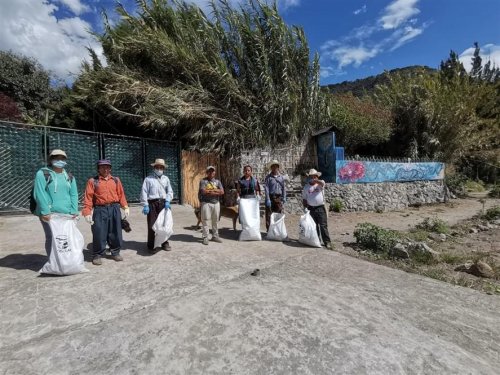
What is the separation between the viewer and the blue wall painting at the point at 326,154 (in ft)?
39.8

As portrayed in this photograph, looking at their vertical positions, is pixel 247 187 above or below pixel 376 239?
above

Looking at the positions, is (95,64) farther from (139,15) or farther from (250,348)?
(250,348)

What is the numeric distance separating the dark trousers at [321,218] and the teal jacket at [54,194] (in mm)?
4193

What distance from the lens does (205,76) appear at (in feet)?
35.1

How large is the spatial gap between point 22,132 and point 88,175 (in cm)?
187

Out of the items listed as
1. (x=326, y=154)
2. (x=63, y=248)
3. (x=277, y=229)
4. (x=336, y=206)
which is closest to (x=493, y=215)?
(x=336, y=206)

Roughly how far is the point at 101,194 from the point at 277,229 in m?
3.43

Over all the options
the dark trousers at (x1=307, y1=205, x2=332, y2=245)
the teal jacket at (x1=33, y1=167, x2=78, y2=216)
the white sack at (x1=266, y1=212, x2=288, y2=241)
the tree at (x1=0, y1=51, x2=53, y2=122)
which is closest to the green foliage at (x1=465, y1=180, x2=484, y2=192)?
the dark trousers at (x1=307, y1=205, x2=332, y2=245)

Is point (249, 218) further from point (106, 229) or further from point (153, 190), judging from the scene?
point (106, 229)

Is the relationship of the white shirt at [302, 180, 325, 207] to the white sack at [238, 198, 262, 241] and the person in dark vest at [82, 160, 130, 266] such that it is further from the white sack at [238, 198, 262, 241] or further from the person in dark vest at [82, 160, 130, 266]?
the person in dark vest at [82, 160, 130, 266]

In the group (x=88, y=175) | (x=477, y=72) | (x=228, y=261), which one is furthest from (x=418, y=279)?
(x=477, y=72)

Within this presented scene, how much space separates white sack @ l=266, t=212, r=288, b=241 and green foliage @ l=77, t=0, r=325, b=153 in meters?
5.09

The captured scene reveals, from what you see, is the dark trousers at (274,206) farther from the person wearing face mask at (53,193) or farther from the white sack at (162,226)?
the person wearing face mask at (53,193)

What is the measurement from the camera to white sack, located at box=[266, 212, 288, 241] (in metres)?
6.35
